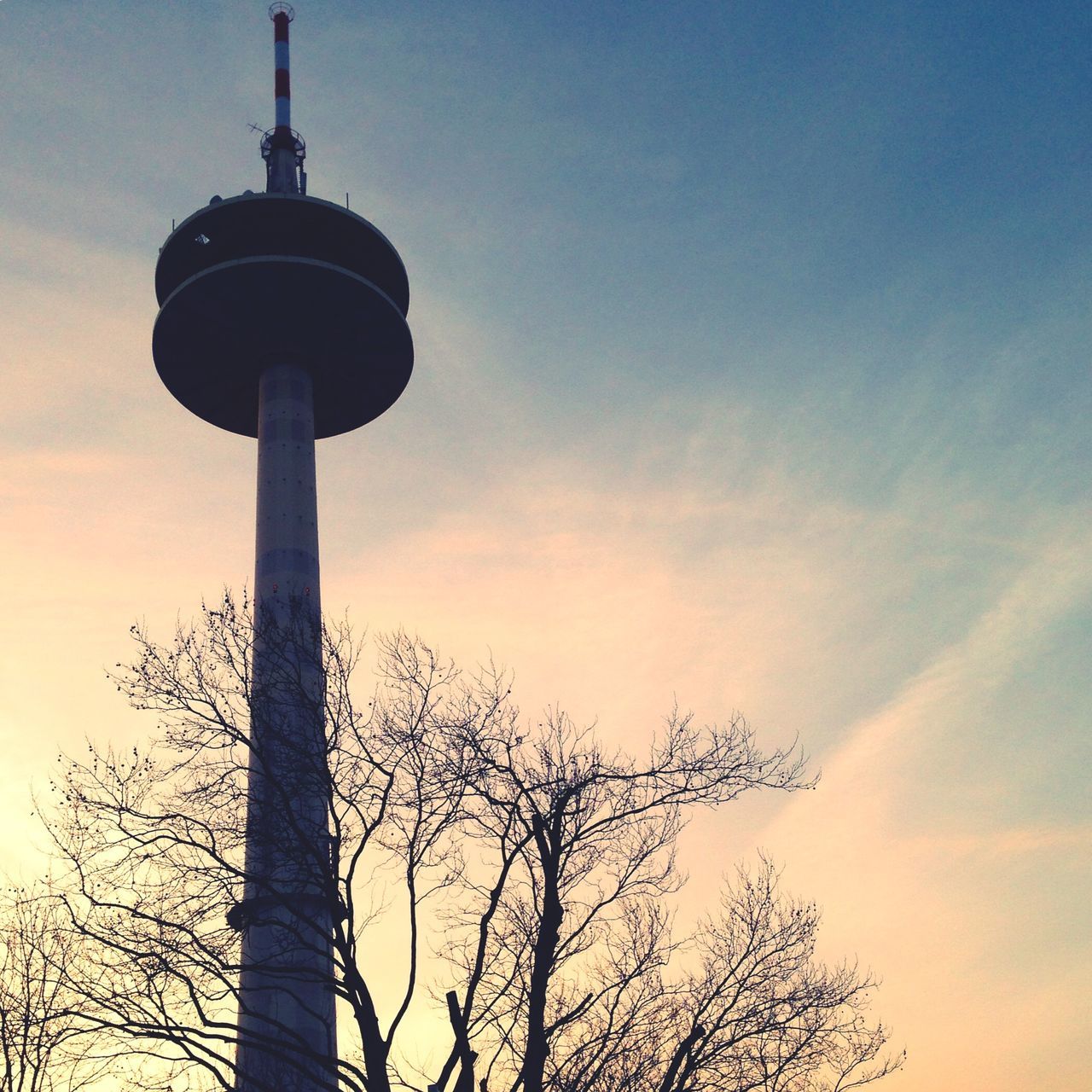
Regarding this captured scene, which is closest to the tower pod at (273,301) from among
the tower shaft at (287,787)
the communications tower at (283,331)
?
the communications tower at (283,331)

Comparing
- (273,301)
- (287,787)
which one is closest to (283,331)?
(273,301)

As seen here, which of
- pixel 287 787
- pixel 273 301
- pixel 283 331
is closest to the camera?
pixel 287 787

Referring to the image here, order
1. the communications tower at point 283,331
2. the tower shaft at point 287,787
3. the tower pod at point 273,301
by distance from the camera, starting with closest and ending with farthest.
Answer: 1. the tower shaft at point 287,787
2. the communications tower at point 283,331
3. the tower pod at point 273,301

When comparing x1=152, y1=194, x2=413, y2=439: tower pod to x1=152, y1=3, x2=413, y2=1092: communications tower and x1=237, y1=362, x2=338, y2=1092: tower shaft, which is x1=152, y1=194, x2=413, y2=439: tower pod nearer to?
x1=152, y1=3, x2=413, y2=1092: communications tower

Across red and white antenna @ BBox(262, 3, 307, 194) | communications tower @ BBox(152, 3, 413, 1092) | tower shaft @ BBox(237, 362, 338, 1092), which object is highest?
red and white antenna @ BBox(262, 3, 307, 194)

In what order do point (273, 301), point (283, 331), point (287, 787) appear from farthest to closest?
point (283, 331)
point (273, 301)
point (287, 787)

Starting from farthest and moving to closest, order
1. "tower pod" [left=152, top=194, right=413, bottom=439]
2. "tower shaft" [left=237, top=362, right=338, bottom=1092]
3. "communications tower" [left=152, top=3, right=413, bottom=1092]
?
"tower pod" [left=152, top=194, right=413, bottom=439], "communications tower" [left=152, top=3, right=413, bottom=1092], "tower shaft" [left=237, top=362, right=338, bottom=1092]

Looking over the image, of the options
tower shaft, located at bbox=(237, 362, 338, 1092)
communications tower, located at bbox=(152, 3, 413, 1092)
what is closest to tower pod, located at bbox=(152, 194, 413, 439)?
communications tower, located at bbox=(152, 3, 413, 1092)

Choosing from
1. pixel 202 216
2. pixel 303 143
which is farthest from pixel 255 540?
pixel 303 143

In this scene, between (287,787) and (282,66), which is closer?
(287,787)

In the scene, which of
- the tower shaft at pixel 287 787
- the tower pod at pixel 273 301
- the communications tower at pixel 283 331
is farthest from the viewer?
the tower pod at pixel 273 301

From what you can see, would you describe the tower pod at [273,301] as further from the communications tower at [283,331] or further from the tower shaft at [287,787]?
the tower shaft at [287,787]

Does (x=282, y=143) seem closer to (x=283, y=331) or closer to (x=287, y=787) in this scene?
(x=283, y=331)

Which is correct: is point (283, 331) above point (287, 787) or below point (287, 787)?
above
